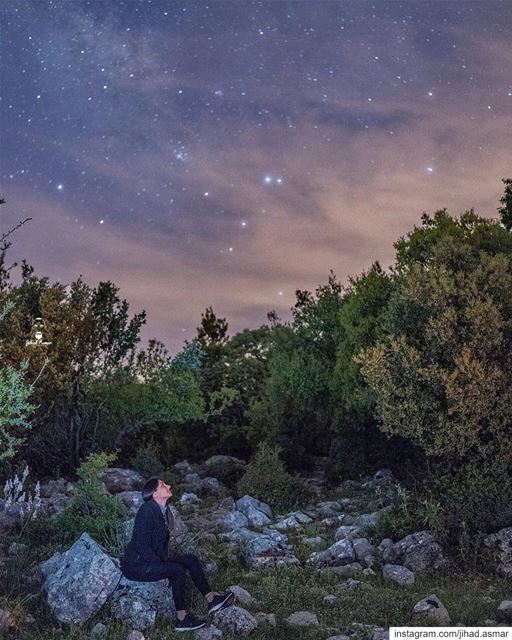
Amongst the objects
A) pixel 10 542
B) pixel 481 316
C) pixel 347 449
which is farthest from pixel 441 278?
pixel 10 542

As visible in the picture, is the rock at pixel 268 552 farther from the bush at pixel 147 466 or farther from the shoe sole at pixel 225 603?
the bush at pixel 147 466

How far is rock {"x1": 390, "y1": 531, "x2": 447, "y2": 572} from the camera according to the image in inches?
508

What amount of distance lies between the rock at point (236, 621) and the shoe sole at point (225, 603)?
0.08 m

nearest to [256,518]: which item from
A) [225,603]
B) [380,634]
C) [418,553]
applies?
[418,553]

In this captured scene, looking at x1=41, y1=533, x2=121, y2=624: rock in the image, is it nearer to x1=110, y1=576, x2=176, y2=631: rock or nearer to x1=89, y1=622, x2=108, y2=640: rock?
x1=110, y1=576, x2=176, y2=631: rock

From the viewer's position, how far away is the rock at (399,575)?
1211 cm

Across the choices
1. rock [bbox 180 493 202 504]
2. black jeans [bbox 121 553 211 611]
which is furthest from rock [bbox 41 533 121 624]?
rock [bbox 180 493 202 504]

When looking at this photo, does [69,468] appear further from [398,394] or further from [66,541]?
[398,394]

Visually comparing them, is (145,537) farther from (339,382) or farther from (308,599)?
(339,382)

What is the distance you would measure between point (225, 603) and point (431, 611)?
284 centimetres

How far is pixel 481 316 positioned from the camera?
15.8 metres

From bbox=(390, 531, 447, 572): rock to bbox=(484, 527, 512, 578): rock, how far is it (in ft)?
3.12

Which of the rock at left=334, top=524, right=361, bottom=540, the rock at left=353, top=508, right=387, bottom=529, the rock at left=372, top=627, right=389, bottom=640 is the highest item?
the rock at left=353, top=508, right=387, bottom=529

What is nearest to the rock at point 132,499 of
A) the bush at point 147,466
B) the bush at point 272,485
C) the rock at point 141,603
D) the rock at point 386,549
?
the bush at point 272,485
